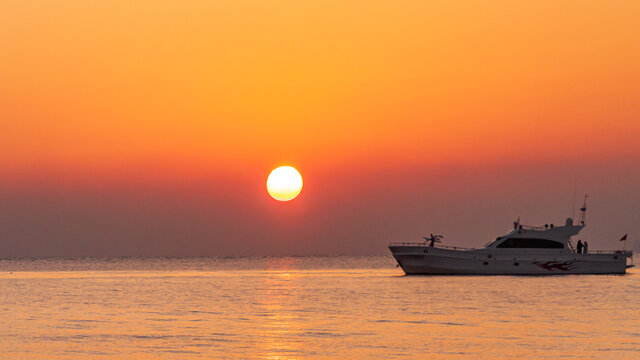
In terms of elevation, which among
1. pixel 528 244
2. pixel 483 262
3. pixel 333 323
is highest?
pixel 528 244

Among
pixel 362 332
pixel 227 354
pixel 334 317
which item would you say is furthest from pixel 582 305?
pixel 227 354

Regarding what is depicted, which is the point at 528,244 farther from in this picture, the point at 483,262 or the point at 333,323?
the point at 333,323

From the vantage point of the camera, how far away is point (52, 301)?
71938 mm

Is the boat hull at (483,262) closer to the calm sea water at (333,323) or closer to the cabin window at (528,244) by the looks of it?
the cabin window at (528,244)

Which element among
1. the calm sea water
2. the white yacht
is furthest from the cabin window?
the calm sea water

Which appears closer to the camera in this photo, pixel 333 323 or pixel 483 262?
pixel 333 323

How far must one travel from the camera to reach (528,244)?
96188mm

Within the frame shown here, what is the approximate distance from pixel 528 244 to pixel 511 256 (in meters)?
2.08

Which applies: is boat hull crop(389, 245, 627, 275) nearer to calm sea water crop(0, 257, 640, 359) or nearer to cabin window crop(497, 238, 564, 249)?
cabin window crop(497, 238, 564, 249)

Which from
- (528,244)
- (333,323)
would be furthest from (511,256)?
(333,323)

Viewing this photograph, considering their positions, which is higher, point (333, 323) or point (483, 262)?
point (483, 262)

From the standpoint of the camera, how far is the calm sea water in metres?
38.6

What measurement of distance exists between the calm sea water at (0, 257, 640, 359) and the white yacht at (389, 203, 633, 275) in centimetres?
1324

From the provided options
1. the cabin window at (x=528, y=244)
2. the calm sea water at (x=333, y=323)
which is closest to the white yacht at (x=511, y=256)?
the cabin window at (x=528, y=244)
